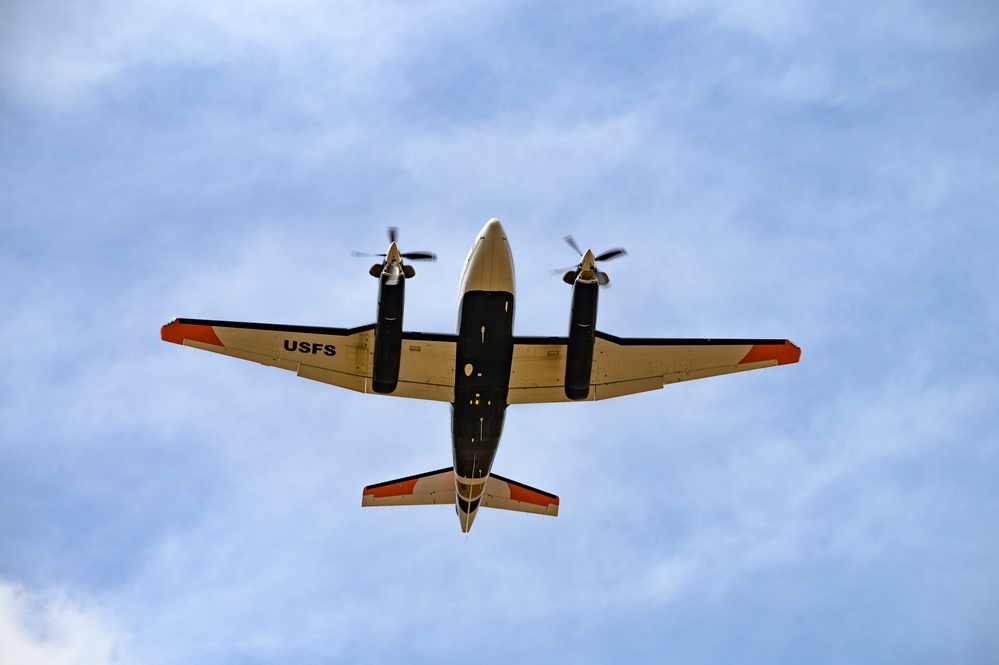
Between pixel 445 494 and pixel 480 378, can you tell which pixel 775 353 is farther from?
pixel 445 494

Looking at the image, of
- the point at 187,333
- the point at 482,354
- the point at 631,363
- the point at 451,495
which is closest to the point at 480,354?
the point at 482,354

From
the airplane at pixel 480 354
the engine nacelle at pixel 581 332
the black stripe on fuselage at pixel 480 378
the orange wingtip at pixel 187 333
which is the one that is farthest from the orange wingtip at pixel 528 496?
the orange wingtip at pixel 187 333

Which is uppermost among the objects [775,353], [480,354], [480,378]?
[775,353]

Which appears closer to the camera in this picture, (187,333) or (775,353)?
(187,333)

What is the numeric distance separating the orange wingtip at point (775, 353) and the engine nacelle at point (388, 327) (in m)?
11.4

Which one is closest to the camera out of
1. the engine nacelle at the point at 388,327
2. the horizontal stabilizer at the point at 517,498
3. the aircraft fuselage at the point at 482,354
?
the engine nacelle at the point at 388,327

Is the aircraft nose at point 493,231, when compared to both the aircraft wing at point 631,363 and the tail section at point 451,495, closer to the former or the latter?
the aircraft wing at point 631,363

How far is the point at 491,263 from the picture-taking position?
24250 millimetres

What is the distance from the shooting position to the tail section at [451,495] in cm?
3086

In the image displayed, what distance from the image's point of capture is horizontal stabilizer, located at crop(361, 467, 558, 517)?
3097 centimetres

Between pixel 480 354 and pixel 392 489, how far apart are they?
8033mm

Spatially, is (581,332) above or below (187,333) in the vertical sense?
below

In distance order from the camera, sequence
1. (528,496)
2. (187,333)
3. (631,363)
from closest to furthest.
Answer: (187,333), (631,363), (528,496)

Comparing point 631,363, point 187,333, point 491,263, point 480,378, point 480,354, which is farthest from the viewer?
point 631,363
